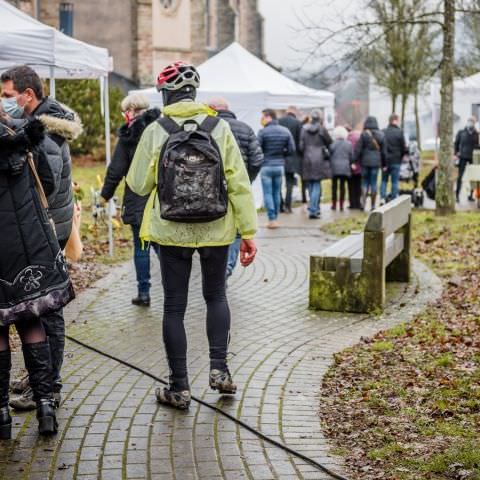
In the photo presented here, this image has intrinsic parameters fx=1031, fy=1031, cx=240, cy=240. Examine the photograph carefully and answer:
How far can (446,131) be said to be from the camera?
19281mm

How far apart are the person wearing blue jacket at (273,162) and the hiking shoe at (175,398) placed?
11160 millimetres

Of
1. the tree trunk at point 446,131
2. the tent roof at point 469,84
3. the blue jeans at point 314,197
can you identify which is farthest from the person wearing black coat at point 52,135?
the tent roof at point 469,84

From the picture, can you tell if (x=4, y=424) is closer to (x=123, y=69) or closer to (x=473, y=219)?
(x=473, y=219)

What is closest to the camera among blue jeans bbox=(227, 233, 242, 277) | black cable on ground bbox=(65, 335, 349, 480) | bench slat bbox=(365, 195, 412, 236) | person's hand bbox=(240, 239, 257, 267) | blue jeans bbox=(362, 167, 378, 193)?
black cable on ground bbox=(65, 335, 349, 480)

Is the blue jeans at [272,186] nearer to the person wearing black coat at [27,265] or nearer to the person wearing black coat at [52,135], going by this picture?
the person wearing black coat at [52,135]

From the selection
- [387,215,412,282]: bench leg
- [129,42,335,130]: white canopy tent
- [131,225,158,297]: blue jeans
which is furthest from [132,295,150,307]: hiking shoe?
[129,42,335,130]: white canopy tent

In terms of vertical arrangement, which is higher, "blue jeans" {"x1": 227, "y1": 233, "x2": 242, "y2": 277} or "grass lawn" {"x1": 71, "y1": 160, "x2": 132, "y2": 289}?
"blue jeans" {"x1": 227, "y1": 233, "x2": 242, "y2": 277}

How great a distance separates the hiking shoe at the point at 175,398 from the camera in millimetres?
6176

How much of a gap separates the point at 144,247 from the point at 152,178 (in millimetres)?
3025

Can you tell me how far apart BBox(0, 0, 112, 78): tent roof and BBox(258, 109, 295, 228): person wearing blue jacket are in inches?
223

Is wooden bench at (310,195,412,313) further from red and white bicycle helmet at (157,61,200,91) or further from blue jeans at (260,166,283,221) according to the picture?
blue jeans at (260,166,283,221)

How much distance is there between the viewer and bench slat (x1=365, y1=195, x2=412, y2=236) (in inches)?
378

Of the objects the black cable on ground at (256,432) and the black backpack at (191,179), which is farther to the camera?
the black backpack at (191,179)

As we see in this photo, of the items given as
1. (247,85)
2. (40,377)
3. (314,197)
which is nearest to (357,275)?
(40,377)
